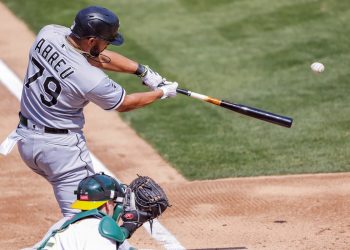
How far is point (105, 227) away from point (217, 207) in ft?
12.5

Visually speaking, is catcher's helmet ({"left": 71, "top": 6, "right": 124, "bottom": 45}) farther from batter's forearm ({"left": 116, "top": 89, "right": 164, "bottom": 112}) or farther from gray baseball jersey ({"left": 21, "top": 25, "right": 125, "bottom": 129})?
batter's forearm ({"left": 116, "top": 89, "right": 164, "bottom": 112})

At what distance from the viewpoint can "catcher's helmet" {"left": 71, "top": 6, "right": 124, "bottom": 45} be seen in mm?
7238

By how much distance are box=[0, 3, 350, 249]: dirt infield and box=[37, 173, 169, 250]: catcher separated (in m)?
2.21

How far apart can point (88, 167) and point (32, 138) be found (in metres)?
0.51

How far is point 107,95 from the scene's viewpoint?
727 centimetres

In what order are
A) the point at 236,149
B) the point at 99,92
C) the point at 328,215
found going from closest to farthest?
the point at 99,92 < the point at 328,215 < the point at 236,149

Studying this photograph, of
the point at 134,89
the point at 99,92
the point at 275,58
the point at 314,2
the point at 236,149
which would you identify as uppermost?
the point at 314,2

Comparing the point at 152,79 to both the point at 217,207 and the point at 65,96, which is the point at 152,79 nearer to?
the point at 65,96

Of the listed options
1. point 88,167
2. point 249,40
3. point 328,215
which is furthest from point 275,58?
point 88,167

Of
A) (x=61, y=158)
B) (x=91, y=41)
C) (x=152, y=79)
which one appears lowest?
(x=61, y=158)

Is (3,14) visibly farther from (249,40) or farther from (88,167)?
(88,167)

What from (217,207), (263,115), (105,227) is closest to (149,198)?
(105,227)

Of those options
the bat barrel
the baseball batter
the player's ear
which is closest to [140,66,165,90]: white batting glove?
the bat barrel

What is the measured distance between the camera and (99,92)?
7223 millimetres
